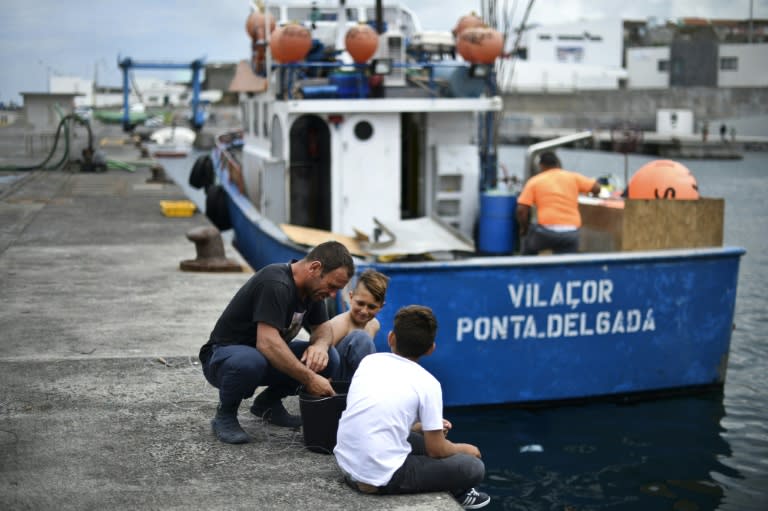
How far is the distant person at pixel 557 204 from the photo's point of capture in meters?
9.14

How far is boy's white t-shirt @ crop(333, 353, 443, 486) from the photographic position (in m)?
4.32

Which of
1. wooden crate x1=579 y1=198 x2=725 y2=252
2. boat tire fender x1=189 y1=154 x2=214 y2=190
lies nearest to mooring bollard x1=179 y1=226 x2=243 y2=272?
wooden crate x1=579 y1=198 x2=725 y2=252

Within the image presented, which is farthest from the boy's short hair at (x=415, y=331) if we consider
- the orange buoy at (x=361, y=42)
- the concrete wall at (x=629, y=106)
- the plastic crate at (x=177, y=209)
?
the concrete wall at (x=629, y=106)

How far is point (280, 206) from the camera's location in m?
11.8

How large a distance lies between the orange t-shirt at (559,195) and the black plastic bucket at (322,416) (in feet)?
14.9

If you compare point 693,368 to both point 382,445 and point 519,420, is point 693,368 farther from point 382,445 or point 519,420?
point 382,445

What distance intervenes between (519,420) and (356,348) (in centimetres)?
Result: 365

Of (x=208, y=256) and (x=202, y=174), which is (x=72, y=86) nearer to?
(x=202, y=174)

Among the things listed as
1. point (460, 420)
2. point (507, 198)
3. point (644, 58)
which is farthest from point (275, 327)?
point (644, 58)

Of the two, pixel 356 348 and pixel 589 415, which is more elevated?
pixel 356 348

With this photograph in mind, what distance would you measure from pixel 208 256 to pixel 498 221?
10.4 ft

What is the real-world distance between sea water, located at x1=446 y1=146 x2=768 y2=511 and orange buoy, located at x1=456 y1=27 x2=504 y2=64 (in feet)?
14.0

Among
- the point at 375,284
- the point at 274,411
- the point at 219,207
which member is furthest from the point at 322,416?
the point at 219,207

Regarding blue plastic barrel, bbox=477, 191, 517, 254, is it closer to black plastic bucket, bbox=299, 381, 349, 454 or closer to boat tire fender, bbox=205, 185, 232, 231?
black plastic bucket, bbox=299, 381, 349, 454
